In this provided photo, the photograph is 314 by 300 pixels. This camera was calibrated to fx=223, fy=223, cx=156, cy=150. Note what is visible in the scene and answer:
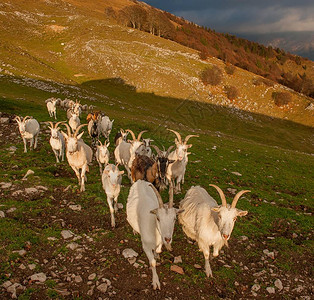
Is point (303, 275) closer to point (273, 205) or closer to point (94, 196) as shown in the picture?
point (273, 205)

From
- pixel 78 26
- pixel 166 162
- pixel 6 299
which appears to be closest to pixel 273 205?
pixel 166 162

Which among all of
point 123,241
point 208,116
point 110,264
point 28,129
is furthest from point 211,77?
point 110,264

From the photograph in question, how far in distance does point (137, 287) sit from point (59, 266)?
2311mm

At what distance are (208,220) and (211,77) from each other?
6549 cm

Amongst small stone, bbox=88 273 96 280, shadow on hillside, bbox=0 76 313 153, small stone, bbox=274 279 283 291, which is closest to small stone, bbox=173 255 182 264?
small stone, bbox=88 273 96 280

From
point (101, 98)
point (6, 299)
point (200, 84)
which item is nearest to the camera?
point (6, 299)

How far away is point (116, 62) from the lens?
66.9 meters

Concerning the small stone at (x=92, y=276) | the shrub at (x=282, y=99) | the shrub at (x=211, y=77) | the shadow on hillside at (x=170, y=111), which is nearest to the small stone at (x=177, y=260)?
the small stone at (x=92, y=276)

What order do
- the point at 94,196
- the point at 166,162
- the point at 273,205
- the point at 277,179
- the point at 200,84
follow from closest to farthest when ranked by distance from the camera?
the point at 94,196
the point at 166,162
the point at 273,205
the point at 277,179
the point at 200,84

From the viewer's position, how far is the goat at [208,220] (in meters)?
6.11

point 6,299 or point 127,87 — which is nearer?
point 6,299

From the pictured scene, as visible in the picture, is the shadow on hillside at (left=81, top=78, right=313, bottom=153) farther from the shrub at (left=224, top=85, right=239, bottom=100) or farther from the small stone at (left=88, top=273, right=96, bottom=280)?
the small stone at (left=88, top=273, right=96, bottom=280)

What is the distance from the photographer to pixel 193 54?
80.2 m

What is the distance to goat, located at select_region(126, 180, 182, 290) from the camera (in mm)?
5914
